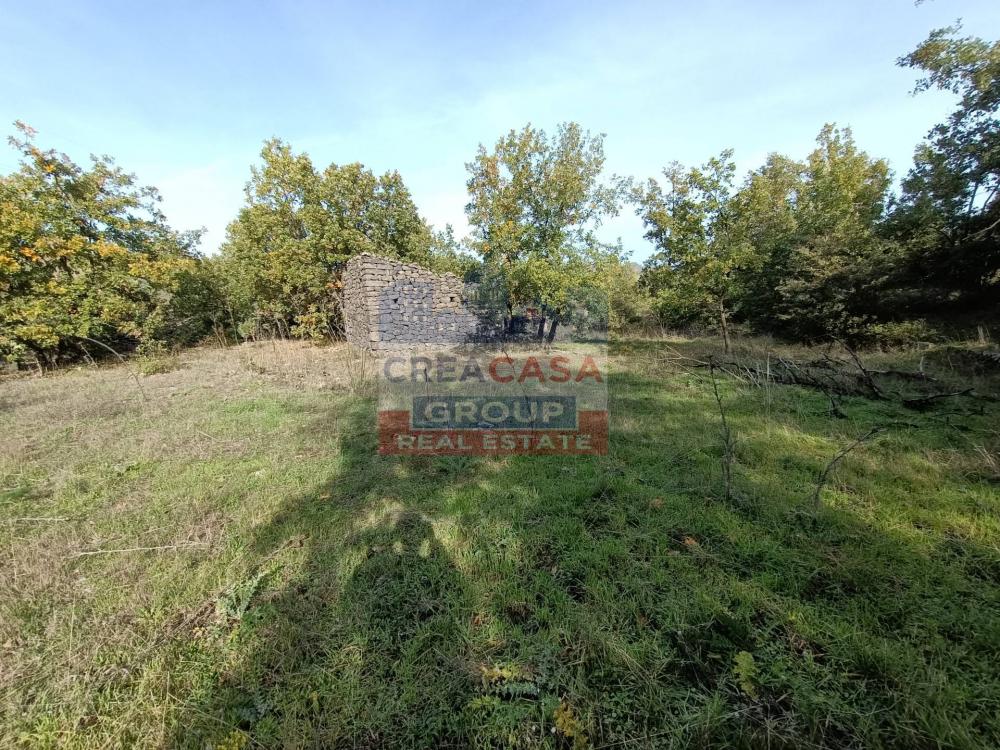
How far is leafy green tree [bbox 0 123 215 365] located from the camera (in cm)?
749

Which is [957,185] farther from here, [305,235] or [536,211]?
[305,235]

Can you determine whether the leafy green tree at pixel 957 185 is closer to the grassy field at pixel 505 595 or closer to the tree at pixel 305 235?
the grassy field at pixel 505 595

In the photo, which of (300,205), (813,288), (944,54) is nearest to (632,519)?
(813,288)

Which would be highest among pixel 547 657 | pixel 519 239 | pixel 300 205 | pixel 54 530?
pixel 300 205

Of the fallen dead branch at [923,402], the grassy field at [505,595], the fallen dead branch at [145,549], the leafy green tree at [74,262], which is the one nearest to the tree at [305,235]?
the leafy green tree at [74,262]

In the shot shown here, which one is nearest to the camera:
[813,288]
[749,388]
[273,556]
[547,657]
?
[547,657]

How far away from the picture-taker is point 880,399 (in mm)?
4750

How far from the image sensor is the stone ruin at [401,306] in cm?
986

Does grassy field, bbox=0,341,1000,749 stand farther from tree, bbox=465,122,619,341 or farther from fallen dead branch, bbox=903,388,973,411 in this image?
tree, bbox=465,122,619,341

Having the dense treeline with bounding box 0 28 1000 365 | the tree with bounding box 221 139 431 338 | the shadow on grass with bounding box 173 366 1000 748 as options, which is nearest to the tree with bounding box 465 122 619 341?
the dense treeline with bounding box 0 28 1000 365

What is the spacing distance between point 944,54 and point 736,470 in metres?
11.3

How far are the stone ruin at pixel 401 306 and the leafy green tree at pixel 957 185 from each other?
Result: 11240 millimetres

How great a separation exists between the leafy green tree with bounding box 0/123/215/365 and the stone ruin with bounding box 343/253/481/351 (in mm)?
4799

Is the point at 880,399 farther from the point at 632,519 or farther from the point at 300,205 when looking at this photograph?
the point at 300,205
